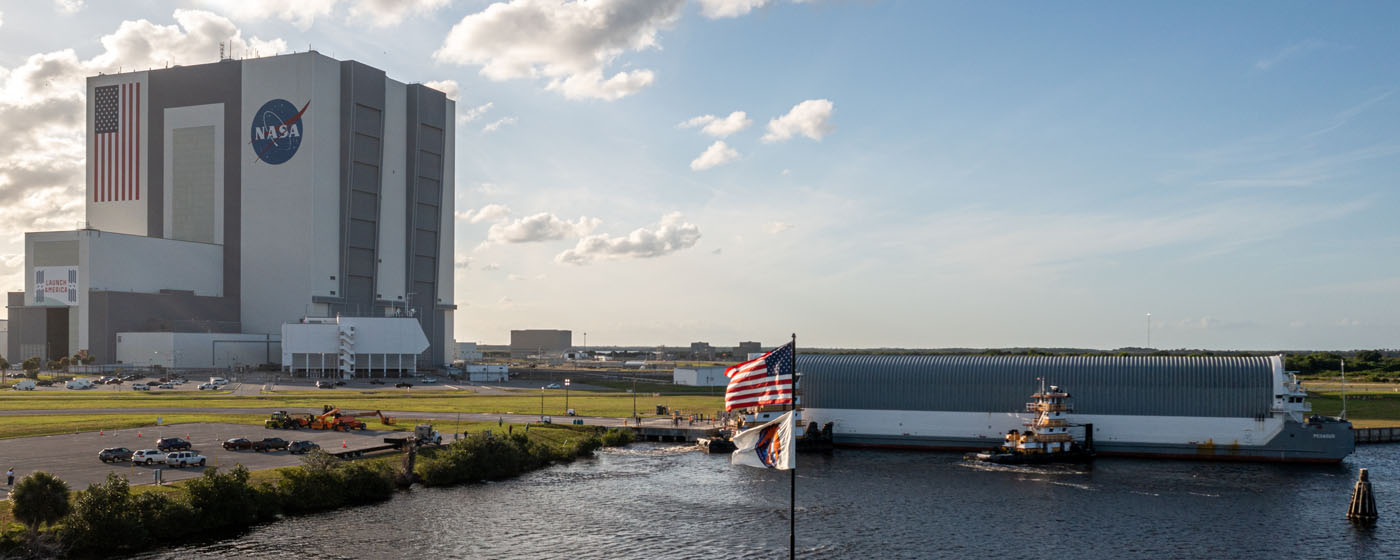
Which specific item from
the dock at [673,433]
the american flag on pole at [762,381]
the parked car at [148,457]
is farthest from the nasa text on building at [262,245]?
the american flag on pole at [762,381]

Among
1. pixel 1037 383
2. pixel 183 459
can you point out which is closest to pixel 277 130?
pixel 183 459

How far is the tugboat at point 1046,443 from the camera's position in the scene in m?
83.9

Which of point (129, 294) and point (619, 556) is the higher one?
point (129, 294)

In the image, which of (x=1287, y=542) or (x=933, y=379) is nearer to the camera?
(x=1287, y=542)

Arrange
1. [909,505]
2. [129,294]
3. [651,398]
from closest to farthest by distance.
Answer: [909,505], [651,398], [129,294]

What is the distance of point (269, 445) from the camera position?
246ft

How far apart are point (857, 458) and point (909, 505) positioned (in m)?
25.5

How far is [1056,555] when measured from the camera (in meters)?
50.0

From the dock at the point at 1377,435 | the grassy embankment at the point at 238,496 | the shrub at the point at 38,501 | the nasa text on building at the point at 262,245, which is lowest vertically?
the dock at the point at 1377,435

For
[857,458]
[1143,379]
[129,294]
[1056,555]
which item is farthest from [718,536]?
[129,294]

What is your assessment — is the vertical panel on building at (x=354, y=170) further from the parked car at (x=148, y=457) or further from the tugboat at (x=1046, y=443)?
the tugboat at (x=1046, y=443)

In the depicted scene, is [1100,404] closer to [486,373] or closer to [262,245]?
[486,373]

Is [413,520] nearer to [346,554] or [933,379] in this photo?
[346,554]

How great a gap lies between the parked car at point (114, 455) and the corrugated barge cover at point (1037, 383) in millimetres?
59205
